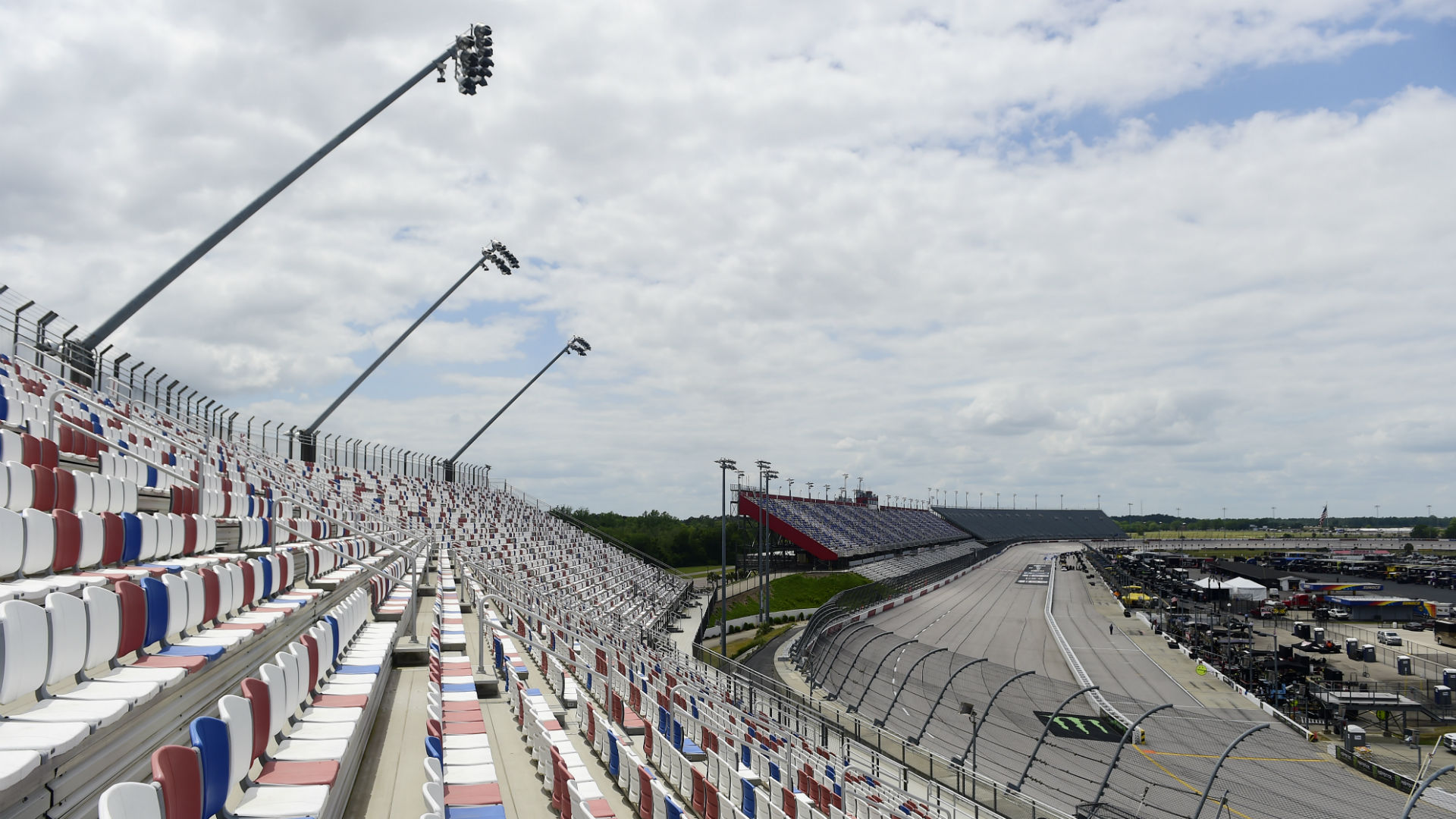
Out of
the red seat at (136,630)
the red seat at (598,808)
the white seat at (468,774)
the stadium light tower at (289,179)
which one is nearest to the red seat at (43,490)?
the red seat at (136,630)

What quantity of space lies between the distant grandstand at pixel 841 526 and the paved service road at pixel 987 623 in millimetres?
12114

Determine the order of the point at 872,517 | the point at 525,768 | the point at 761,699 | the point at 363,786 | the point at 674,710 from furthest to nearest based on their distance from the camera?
the point at 872,517, the point at 761,699, the point at 674,710, the point at 525,768, the point at 363,786

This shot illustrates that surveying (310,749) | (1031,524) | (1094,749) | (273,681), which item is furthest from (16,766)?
(1031,524)

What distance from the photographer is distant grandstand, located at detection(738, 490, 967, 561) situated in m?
74.0

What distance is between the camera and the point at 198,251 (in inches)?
858

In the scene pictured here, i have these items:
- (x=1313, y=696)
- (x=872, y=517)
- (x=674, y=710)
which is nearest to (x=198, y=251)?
(x=674, y=710)

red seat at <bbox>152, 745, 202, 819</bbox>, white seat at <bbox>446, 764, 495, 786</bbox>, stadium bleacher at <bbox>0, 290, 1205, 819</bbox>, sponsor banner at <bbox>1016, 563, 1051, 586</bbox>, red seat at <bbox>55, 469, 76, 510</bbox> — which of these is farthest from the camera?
sponsor banner at <bbox>1016, 563, 1051, 586</bbox>

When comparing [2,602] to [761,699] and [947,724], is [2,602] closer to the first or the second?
[761,699]

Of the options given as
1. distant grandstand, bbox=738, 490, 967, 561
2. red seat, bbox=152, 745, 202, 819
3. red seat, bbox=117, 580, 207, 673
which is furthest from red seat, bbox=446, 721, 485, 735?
distant grandstand, bbox=738, 490, 967, 561

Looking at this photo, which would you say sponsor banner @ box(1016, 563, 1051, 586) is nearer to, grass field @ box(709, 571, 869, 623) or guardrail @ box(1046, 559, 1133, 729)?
guardrail @ box(1046, 559, 1133, 729)

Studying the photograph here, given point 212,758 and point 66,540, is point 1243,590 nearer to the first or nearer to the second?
point 66,540

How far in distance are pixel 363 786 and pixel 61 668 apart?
2301 millimetres

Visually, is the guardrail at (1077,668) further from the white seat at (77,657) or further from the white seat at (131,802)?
the white seat at (131,802)

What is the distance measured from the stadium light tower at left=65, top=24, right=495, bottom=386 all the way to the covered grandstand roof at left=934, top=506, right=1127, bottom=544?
122631 millimetres
